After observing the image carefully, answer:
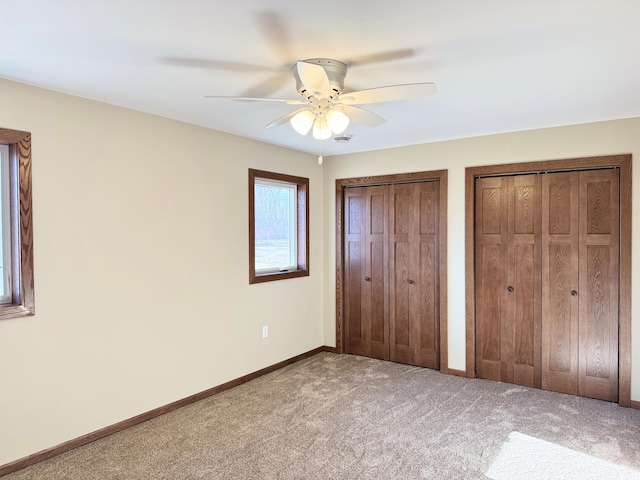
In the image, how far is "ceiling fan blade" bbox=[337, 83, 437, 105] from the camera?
82.2 inches

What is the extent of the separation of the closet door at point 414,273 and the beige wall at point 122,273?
1.44m

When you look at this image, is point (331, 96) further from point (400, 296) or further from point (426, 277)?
point (400, 296)

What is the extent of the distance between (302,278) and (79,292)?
239 cm

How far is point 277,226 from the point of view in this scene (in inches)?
181

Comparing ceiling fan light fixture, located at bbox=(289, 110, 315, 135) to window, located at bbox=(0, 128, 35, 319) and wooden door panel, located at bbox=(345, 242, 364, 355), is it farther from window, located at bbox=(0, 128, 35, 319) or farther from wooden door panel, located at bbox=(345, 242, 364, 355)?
wooden door panel, located at bbox=(345, 242, 364, 355)

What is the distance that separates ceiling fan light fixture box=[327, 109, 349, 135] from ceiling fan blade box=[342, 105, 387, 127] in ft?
0.43

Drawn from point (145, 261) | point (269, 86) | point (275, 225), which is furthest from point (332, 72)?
point (275, 225)

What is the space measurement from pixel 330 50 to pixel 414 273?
288 centimetres

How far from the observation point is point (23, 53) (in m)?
2.14

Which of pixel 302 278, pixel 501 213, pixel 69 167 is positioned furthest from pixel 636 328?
pixel 69 167

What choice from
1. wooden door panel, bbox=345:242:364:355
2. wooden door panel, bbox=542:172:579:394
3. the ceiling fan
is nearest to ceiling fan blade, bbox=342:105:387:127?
the ceiling fan

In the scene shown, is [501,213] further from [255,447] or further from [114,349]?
[114,349]

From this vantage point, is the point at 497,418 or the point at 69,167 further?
the point at 497,418

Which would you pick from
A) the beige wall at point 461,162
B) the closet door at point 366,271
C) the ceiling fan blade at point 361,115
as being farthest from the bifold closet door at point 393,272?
the ceiling fan blade at point 361,115
